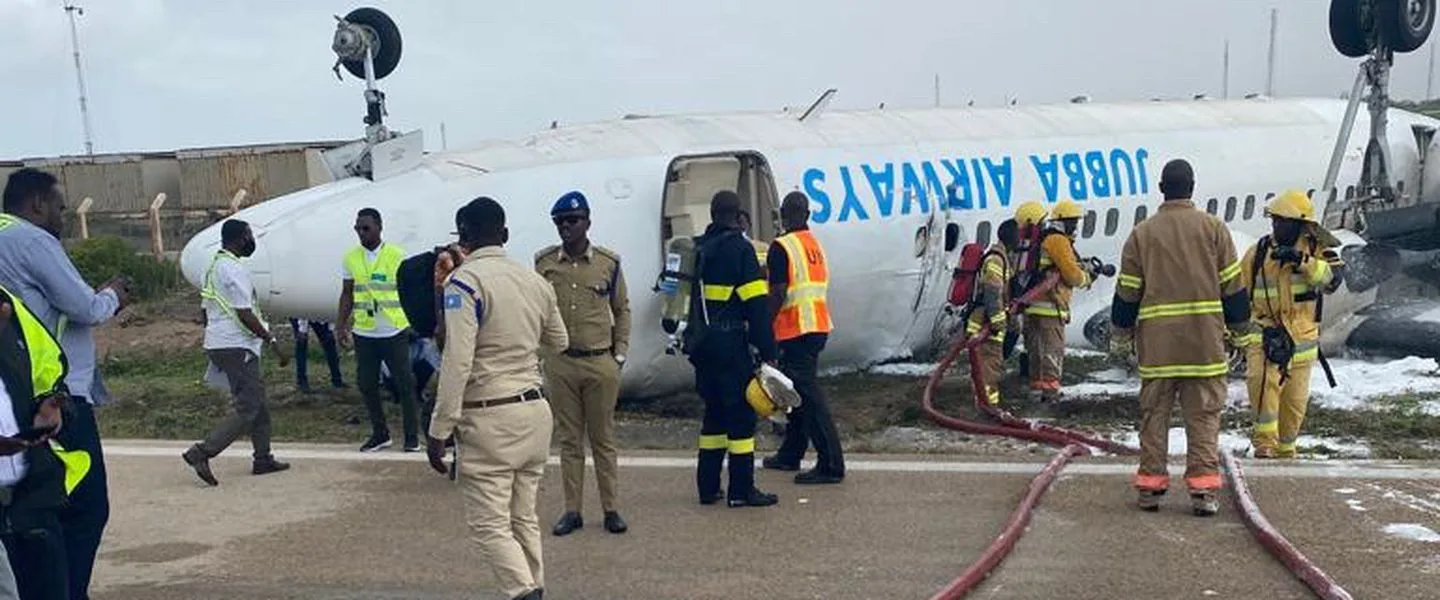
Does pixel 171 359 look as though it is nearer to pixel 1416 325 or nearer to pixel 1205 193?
pixel 1205 193

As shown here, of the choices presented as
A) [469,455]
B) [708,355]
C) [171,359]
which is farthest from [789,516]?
[171,359]

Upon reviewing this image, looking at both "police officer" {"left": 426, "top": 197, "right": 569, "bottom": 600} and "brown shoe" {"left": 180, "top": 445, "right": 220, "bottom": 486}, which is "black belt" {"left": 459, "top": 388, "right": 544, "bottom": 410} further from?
"brown shoe" {"left": 180, "top": 445, "right": 220, "bottom": 486}

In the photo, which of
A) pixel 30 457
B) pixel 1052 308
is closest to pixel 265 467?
pixel 30 457

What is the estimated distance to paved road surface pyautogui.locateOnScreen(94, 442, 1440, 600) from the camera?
5.86m

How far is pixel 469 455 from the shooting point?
528 cm

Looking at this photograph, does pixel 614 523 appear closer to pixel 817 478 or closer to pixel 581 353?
pixel 581 353

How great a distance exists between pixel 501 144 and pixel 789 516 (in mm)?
4595

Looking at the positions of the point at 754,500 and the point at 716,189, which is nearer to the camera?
the point at 754,500

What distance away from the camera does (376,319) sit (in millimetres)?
8945

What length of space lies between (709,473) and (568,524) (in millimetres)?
905

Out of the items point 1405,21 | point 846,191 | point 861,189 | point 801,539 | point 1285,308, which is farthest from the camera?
point 1405,21

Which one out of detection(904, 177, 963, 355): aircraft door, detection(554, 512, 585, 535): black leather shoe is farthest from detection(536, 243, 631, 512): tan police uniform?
detection(904, 177, 963, 355): aircraft door

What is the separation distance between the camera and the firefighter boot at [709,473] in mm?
7238

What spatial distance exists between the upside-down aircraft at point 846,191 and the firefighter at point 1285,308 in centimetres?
373
